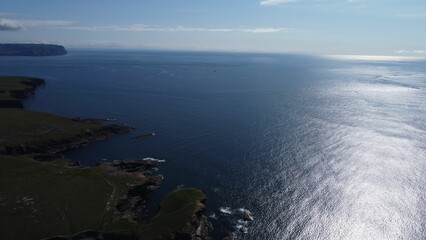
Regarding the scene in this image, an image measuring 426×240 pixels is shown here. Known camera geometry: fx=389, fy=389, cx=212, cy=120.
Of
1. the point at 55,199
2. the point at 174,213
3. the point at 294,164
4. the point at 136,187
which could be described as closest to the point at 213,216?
the point at 174,213

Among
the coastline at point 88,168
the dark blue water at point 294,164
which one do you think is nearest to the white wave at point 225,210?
the dark blue water at point 294,164

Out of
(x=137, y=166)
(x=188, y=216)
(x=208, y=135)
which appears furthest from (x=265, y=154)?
(x=188, y=216)

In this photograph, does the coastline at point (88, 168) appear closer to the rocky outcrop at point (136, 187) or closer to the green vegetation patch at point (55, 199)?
the rocky outcrop at point (136, 187)

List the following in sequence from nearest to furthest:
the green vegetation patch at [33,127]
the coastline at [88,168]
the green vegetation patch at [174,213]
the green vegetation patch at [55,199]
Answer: the green vegetation patch at [174,213] → the green vegetation patch at [55,199] → the coastline at [88,168] → the green vegetation patch at [33,127]

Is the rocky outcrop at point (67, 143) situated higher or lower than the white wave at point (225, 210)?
higher

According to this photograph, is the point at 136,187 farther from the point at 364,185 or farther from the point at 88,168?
the point at 364,185

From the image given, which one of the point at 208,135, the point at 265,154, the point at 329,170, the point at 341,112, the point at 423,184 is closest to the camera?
the point at 423,184

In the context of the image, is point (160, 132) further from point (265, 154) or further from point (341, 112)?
point (341, 112)
